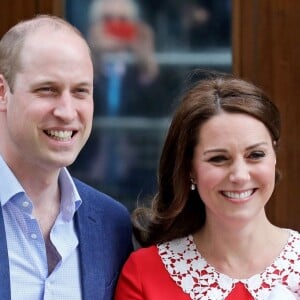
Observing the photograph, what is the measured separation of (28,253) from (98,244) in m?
0.25

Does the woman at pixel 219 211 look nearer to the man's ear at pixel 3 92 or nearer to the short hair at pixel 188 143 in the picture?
the short hair at pixel 188 143

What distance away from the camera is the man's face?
8.43 feet

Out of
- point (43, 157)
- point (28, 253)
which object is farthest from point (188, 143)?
point (28, 253)

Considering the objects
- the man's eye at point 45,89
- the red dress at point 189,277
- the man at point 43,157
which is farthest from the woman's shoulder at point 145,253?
the man's eye at point 45,89

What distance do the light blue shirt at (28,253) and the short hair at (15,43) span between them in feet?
0.77

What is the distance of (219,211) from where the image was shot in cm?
274

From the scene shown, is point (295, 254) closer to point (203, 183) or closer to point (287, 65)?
point (203, 183)

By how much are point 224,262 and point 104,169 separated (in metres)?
1.08

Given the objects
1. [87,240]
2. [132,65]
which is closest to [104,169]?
[132,65]

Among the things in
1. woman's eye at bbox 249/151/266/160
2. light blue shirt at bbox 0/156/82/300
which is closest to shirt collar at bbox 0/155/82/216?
light blue shirt at bbox 0/156/82/300

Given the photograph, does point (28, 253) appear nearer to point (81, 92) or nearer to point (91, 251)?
point (91, 251)

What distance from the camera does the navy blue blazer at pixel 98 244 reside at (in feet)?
8.80

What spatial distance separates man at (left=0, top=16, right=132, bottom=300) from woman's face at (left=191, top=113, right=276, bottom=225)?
1.14ft

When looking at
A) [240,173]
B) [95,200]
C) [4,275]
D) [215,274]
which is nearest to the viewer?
[4,275]
